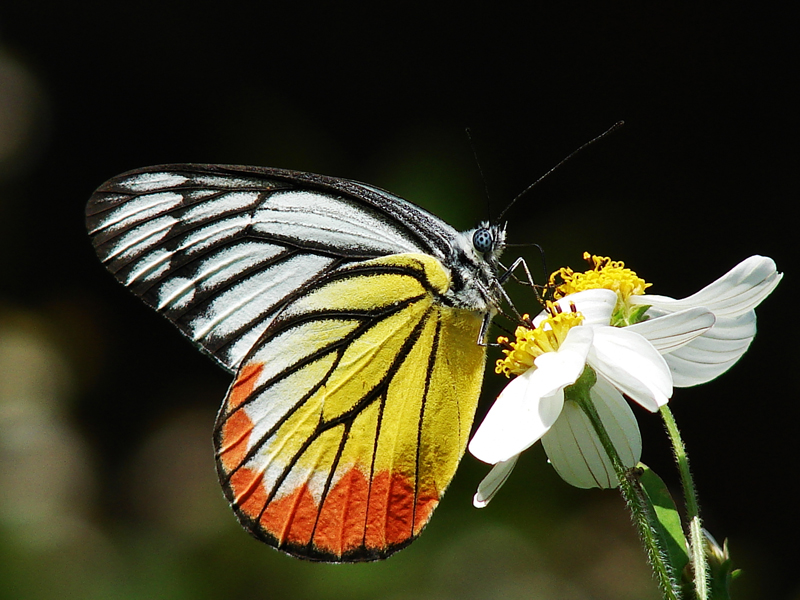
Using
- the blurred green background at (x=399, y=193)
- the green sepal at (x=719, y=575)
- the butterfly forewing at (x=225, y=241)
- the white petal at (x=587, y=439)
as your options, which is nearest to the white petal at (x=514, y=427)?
the white petal at (x=587, y=439)

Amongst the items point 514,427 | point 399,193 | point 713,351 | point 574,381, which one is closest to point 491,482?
point 514,427

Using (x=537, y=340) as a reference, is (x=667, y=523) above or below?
below

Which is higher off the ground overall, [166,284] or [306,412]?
[166,284]

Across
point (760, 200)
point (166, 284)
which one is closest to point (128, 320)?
point (166, 284)

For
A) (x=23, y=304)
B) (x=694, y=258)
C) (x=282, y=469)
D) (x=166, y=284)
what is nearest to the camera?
(x=282, y=469)

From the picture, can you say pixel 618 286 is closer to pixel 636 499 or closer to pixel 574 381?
pixel 574 381

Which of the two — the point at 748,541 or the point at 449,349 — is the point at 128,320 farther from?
the point at 748,541

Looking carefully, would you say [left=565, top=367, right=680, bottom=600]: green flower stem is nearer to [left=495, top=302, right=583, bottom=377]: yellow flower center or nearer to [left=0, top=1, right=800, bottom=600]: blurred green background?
[left=495, top=302, right=583, bottom=377]: yellow flower center
